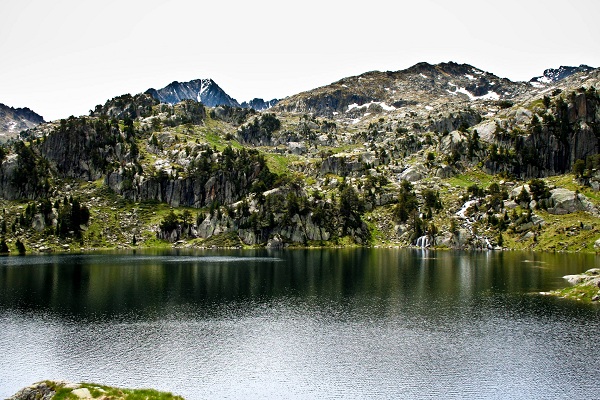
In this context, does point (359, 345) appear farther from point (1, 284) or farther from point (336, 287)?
point (1, 284)

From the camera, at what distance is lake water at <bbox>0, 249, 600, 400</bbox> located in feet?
173

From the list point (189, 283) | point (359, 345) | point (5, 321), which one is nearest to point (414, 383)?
point (359, 345)

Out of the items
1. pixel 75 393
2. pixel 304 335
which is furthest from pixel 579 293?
pixel 75 393

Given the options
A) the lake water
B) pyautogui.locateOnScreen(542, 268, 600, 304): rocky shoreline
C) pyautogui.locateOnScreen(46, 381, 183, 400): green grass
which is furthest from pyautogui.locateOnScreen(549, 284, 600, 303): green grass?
pyautogui.locateOnScreen(46, 381, 183, 400): green grass

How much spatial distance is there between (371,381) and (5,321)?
217 ft

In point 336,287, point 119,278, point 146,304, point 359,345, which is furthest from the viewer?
point 119,278

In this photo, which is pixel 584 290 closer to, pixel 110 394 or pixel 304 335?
pixel 304 335

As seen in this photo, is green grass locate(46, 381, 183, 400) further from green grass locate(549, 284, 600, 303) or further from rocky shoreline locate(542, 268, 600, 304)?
rocky shoreline locate(542, 268, 600, 304)

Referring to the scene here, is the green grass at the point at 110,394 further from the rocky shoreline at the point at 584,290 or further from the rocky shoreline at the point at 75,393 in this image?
the rocky shoreline at the point at 584,290

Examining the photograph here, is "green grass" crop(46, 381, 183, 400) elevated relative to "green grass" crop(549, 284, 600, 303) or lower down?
lower down

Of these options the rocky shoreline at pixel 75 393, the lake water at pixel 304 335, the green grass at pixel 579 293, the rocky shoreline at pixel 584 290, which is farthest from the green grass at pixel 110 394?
the rocky shoreline at pixel 584 290

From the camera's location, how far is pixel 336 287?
117375mm

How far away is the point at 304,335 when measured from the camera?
2901 inches

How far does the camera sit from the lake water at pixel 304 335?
52.9 m
